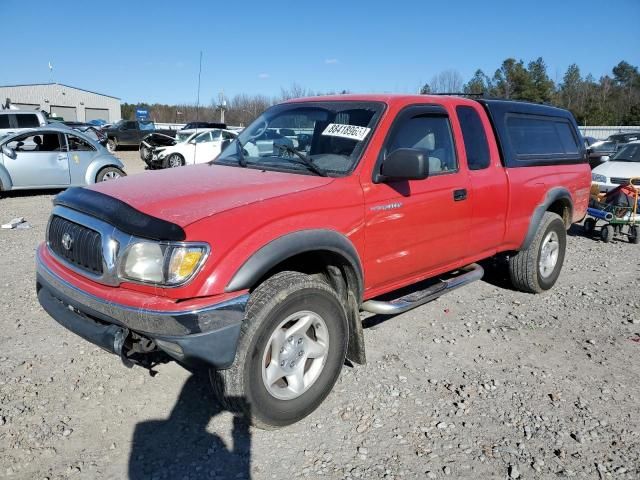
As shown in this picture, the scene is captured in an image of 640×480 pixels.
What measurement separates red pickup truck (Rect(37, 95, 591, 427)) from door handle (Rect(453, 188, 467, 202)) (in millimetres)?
13

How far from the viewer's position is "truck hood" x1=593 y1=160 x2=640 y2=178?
1067cm

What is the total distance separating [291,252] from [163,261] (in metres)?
0.70

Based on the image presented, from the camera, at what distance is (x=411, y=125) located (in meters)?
3.81

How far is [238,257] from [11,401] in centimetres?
186

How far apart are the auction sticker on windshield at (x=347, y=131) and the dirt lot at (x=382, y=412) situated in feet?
5.66

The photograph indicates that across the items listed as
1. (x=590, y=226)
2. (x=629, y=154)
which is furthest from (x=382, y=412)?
(x=629, y=154)

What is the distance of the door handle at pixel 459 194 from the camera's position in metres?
3.96

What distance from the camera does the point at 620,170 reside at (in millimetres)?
10859

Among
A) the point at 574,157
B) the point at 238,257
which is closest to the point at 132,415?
the point at 238,257

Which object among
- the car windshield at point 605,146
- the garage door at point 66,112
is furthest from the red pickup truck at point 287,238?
the garage door at point 66,112

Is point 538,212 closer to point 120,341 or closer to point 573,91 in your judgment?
point 120,341

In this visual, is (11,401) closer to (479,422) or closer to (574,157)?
(479,422)

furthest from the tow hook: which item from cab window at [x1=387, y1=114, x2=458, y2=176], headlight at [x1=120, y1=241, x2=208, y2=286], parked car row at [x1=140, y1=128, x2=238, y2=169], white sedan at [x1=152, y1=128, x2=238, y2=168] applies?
white sedan at [x1=152, y1=128, x2=238, y2=168]

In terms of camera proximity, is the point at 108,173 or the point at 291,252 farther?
the point at 108,173
